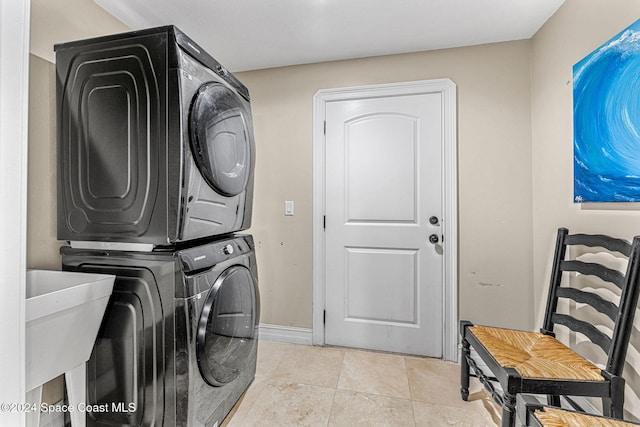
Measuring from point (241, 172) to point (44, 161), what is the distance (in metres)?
0.92

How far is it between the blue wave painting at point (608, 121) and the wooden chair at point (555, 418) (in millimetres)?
879

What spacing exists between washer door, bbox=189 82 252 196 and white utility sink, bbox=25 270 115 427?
0.62 metres

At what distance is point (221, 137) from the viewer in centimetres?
152

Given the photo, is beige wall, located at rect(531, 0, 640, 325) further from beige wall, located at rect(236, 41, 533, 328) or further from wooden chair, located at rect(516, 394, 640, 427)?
wooden chair, located at rect(516, 394, 640, 427)

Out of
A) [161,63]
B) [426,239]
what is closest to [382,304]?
[426,239]

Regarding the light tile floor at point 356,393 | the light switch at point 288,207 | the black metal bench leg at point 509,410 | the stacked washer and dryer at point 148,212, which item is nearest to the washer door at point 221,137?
the stacked washer and dryer at point 148,212

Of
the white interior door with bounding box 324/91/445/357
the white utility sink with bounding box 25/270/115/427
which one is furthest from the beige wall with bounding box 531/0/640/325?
the white utility sink with bounding box 25/270/115/427

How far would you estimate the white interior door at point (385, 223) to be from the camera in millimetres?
2359

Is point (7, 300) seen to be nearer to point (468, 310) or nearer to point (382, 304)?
point (382, 304)

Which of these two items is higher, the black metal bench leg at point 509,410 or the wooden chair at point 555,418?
the wooden chair at point 555,418

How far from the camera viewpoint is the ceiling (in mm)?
1843

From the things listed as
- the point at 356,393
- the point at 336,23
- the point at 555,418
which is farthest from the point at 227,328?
the point at 336,23

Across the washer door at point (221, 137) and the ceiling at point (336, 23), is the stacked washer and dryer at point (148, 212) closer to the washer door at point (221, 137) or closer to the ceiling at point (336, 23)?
the washer door at point (221, 137)

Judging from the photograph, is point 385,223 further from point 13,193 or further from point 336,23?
point 13,193
